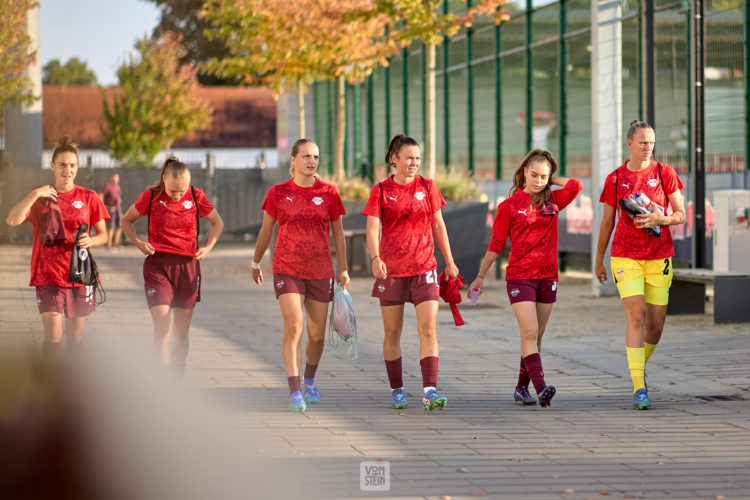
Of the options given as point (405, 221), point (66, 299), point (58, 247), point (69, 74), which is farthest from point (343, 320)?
point (69, 74)

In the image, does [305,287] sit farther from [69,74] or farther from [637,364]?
[69,74]

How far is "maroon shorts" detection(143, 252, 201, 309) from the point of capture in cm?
841

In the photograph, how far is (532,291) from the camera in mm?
8031

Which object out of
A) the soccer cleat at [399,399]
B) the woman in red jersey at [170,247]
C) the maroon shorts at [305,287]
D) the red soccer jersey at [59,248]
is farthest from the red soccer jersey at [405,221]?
the red soccer jersey at [59,248]

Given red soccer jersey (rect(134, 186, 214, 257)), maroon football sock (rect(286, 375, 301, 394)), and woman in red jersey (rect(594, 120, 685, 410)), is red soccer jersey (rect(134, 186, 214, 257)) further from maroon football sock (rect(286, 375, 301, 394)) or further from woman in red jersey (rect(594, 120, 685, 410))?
woman in red jersey (rect(594, 120, 685, 410))

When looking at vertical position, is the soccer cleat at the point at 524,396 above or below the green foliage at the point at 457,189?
below

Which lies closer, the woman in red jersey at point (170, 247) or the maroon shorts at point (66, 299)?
the maroon shorts at point (66, 299)

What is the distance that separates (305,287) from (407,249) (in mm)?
722

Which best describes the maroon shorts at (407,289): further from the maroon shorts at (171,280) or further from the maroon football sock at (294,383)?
the maroon shorts at (171,280)

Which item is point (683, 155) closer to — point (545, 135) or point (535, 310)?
point (545, 135)

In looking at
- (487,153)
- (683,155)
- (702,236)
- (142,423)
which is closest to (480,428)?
(142,423)

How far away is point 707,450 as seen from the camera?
6.54 metres

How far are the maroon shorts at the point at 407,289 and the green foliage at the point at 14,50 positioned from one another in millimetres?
23193

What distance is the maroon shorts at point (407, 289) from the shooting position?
7.91 m
